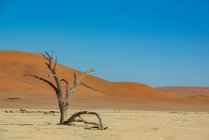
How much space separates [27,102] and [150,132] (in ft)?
72.9

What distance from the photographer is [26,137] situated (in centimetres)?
1332

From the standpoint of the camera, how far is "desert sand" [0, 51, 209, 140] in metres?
15.1

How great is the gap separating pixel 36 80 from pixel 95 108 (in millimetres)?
33775

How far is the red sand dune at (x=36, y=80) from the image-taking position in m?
60.2

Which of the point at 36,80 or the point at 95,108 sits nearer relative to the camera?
the point at 95,108

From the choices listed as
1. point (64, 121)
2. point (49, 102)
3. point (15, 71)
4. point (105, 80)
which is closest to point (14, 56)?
point (15, 71)

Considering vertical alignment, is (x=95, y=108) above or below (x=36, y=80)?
below

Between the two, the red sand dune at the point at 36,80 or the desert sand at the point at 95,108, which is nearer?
the desert sand at the point at 95,108

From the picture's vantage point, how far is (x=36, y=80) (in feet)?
220

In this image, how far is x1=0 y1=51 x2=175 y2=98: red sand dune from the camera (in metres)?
60.2

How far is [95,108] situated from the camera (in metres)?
34.4

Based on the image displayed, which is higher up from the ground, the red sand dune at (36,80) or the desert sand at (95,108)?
the red sand dune at (36,80)

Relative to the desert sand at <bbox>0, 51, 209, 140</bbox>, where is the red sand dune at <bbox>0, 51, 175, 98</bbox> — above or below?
above

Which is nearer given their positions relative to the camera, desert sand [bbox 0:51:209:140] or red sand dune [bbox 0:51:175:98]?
desert sand [bbox 0:51:209:140]
